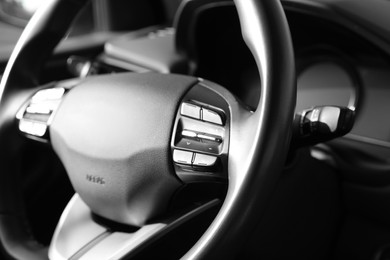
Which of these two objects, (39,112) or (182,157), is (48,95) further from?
(182,157)

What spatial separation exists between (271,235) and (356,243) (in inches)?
8.9

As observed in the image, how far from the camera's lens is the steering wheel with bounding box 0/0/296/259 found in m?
0.64

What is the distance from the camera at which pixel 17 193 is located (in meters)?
1.00

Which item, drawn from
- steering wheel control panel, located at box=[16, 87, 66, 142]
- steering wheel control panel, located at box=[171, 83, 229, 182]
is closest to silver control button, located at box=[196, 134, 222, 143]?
steering wheel control panel, located at box=[171, 83, 229, 182]

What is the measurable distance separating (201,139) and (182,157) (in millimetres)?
38

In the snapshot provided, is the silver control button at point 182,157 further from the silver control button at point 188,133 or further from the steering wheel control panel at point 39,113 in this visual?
the steering wheel control panel at point 39,113

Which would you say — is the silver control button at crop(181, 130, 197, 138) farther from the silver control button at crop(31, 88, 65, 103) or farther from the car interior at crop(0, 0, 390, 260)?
the silver control button at crop(31, 88, 65, 103)

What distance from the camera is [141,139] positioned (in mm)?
812

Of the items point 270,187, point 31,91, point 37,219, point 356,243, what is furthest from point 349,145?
point 37,219

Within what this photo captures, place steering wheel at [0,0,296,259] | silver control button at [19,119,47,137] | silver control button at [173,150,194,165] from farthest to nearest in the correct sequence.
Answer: silver control button at [19,119,47,137], silver control button at [173,150,194,165], steering wheel at [0,0,296,259]

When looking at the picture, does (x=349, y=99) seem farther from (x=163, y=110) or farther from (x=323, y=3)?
(x=163, y=110)

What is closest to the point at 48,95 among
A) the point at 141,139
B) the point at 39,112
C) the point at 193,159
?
the point at 39,112

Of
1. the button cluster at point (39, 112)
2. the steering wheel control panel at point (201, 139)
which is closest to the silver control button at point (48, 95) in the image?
the button cluster at point (39, 112)

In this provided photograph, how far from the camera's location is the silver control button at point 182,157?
0.75 m
